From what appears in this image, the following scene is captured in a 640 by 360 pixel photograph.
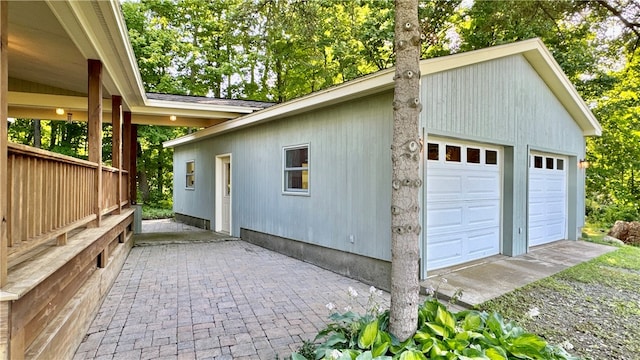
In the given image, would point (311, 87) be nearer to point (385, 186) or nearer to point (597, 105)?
point (597, 105)

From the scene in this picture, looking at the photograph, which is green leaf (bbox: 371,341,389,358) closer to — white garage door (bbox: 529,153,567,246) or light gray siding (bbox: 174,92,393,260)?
light gray siding (bbox: 174,92,393,260)

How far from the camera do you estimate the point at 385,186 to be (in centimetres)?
479

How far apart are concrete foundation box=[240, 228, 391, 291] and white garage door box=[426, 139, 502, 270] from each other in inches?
31.3

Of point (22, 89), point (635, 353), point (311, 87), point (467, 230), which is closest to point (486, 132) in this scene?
point (467, 230)

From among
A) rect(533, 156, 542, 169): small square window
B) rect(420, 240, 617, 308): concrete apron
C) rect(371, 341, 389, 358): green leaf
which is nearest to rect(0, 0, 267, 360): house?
rect(371, 341, 389, 358): green leaf

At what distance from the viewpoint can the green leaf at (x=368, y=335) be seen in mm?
2174

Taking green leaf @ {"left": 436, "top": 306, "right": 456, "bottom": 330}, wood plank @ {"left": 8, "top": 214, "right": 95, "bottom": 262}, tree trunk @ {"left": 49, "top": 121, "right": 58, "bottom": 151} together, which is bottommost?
green leaf @ {"left": 436, "top": 306, "right": 456, "bottom": 330}

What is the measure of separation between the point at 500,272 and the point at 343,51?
11.4 meters

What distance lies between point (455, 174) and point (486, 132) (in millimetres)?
1098

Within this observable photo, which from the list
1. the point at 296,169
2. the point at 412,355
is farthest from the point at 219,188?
the point at 412,355

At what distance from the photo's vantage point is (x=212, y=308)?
390 cm

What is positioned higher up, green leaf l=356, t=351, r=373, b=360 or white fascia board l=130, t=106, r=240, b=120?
white fascia board l=130, t=106, r=240, b=120

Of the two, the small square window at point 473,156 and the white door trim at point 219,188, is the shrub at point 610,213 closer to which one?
the small square window at point 473,156

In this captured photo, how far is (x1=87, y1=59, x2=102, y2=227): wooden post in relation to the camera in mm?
4180
